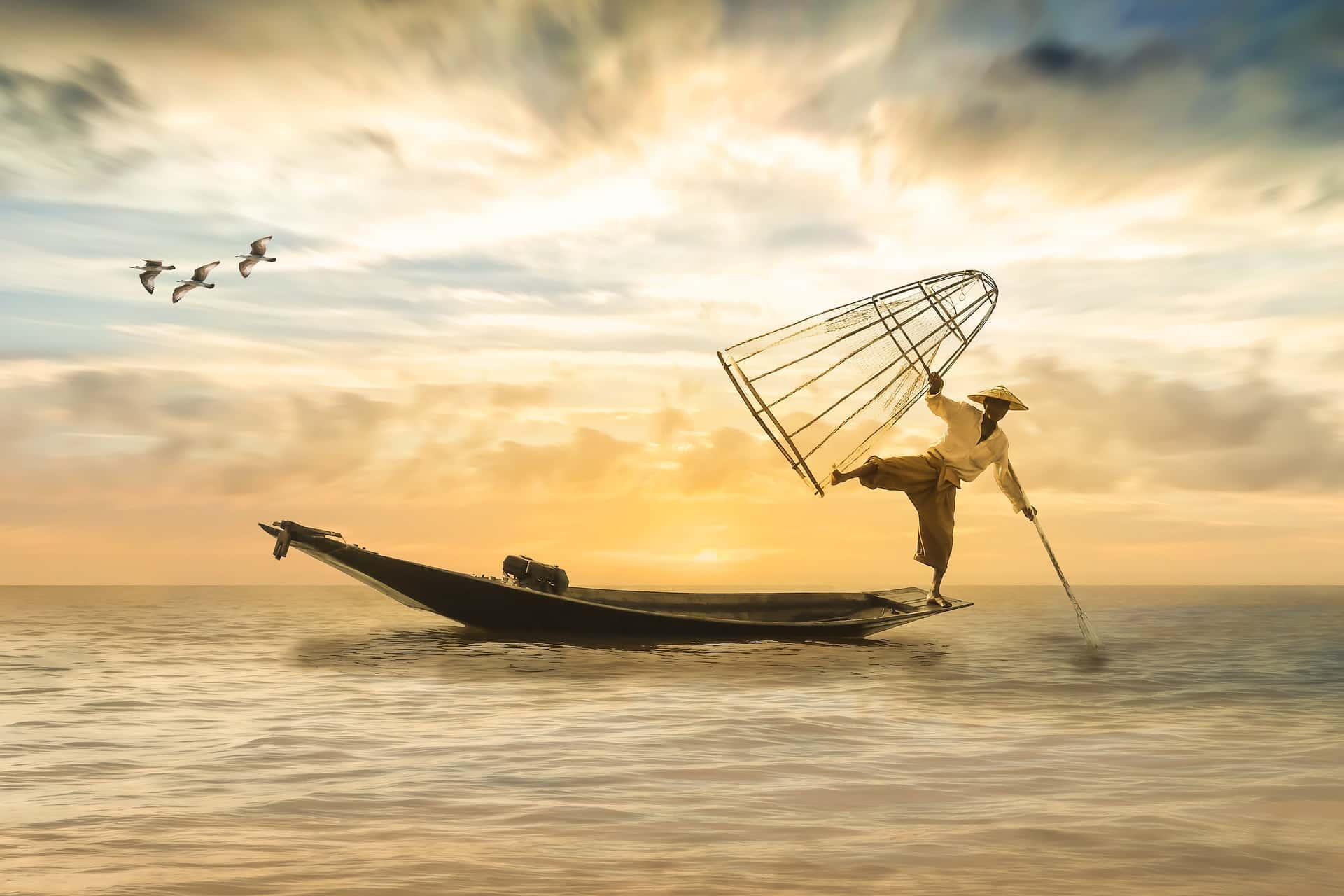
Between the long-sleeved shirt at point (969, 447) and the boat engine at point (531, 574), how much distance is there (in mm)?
7691

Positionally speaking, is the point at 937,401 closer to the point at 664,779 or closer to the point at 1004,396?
the point at 1004,396

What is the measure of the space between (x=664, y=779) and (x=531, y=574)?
12545 millimetres

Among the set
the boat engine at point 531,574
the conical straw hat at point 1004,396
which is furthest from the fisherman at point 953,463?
the boat engine at point 531,574

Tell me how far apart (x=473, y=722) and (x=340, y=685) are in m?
4.01

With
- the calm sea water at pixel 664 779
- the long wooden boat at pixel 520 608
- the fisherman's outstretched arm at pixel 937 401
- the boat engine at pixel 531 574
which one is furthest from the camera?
the boat engine at pixel 531 574

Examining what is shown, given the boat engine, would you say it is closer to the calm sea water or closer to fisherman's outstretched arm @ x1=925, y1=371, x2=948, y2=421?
the calm sea water

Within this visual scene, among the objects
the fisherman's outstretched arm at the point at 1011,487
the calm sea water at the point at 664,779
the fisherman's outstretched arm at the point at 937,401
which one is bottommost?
the calm sea water at the point at 664,779

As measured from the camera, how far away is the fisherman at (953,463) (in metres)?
16.7

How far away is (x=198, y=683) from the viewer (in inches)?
563

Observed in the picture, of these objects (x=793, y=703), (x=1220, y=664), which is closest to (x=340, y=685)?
(x=793, y=703)

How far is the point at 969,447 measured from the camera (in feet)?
55.7

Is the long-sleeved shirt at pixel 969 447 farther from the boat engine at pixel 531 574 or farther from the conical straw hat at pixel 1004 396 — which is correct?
the boat engine at pixel 531 574

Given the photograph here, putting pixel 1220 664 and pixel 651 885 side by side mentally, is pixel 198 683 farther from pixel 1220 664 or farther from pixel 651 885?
pixel 1220 664

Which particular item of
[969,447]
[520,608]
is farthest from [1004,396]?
[520,608]
